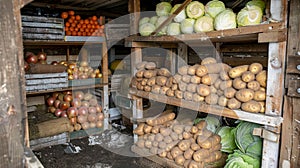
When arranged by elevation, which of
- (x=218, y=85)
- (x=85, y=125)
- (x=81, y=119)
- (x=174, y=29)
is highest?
(x=174, y=29)

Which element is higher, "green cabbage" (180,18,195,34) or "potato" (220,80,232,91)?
"green cabbage" (180,18,195,34)

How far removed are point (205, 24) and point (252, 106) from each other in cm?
85

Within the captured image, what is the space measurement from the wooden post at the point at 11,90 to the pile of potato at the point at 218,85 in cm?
169

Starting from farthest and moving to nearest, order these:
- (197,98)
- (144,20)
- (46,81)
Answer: (46,81) < (144,20) < (197,98)

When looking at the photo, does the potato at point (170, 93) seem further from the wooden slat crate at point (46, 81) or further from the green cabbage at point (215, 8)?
the wooden slat crate at point (46, 81)

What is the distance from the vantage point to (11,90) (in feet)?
2.41

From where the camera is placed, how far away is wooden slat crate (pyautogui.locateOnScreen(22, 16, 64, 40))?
3.17 meters

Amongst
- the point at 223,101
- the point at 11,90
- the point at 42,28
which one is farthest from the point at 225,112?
the point at 42,28

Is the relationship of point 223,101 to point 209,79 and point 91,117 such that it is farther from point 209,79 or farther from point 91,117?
point 91,117

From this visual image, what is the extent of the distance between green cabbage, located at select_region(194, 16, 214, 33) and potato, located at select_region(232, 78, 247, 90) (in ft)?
1.73

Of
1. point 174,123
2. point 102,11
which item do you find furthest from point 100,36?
point 174,123

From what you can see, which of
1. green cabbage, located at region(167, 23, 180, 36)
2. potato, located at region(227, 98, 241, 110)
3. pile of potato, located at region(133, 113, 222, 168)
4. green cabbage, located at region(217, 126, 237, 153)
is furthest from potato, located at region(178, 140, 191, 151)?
green cabbage, located at region(167, 23, 180, 36)

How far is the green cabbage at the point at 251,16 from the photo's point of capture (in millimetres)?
1810

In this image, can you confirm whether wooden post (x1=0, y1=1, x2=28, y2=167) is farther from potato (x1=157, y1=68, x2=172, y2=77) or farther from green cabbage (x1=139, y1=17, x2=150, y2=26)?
green cabbage (x1=139, y1=17, x2=150, y2=26)
